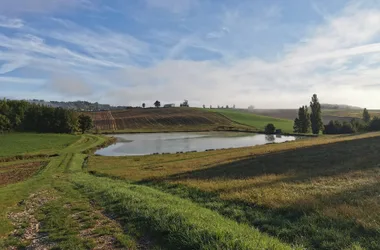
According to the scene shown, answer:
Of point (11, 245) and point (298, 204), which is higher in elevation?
point (298, 204)

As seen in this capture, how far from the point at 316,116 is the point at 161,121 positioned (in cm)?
7973

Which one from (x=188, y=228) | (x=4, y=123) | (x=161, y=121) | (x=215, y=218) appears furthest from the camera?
(x=161, y=121)

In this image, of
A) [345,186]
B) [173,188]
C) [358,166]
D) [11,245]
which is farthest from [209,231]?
[358,166]

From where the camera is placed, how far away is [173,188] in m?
18.4

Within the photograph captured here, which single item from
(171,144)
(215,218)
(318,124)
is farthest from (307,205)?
(318,124)

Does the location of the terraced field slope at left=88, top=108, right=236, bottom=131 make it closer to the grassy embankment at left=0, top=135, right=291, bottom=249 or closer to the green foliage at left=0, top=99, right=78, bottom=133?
the green foliage at left=0, top=99, right=78, bottom=133

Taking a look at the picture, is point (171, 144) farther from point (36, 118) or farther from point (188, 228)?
point (188, 228)

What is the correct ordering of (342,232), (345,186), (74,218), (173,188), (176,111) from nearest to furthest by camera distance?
(342,232)
(74,218)
(345,186)
(173,188)
(176,111)

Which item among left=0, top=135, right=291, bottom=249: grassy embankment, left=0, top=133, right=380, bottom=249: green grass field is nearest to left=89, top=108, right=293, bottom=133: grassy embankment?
left=0, top=133, right=380, bottom=249: green grass field

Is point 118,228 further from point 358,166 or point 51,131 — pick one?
point 51,131

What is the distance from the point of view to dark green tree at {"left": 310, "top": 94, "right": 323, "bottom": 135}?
11469cm

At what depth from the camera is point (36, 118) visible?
348ft

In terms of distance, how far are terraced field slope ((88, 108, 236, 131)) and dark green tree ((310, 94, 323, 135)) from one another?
5051 cm

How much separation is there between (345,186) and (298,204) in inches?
175
